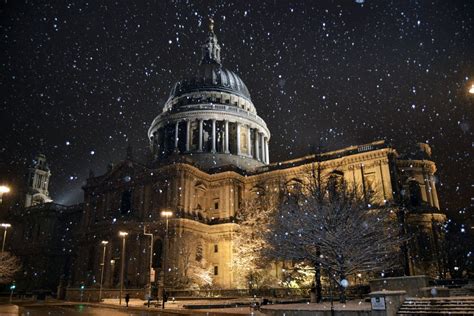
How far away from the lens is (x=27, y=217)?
77688 millimetres

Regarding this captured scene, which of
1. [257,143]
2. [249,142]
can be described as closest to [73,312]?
[249,142]

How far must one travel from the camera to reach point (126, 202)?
2201 inches

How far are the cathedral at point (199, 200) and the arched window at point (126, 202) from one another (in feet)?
0.46

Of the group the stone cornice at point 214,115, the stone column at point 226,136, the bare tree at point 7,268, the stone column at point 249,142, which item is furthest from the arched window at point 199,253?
the bare tree at point 7,268

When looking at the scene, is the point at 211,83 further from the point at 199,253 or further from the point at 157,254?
the point at 157,254

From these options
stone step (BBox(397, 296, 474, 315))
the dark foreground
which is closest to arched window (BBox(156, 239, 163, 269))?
the dark foreground

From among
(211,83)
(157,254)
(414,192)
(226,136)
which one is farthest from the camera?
(211,83)

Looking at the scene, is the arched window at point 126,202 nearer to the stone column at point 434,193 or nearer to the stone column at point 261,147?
the stone column at point 261,147

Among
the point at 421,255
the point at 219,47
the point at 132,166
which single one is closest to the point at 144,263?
the point at 132,166

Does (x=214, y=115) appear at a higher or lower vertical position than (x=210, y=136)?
higher

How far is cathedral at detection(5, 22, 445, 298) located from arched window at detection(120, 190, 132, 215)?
14cm

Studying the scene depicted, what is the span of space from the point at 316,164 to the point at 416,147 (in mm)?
14874

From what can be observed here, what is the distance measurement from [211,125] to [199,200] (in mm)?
18905

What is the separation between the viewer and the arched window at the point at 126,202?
5503cm
